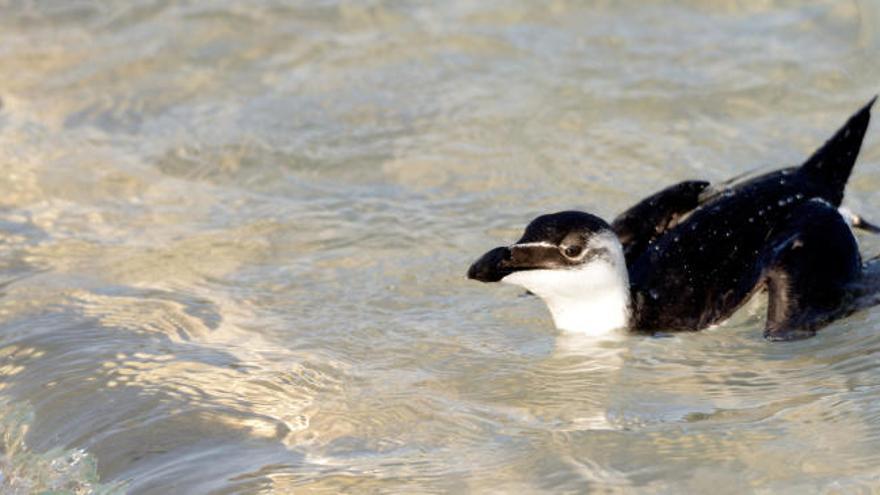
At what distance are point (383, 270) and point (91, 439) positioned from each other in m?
2.30

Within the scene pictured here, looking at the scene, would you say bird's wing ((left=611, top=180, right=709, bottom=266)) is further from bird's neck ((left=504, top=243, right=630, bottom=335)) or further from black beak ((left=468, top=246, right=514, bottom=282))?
black beak ((left=468, top=246, right=514, bottom=282))

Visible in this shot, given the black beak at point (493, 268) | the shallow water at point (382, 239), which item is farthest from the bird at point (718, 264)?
the shallow water at point (382, 239)

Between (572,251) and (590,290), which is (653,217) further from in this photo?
(572,251)

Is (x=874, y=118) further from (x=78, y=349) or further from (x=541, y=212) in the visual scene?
(x=78, y=349)

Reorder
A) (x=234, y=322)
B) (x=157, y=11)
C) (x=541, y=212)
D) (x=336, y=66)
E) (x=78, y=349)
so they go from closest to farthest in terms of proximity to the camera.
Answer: (x=78, y=349) → (x=234, y=322) → (x=541, y=212) → (x=336, y=66) → (x=157, y=11)

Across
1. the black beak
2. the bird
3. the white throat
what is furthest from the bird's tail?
the black beak

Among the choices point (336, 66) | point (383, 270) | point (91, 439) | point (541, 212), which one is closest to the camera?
point (91, 439)

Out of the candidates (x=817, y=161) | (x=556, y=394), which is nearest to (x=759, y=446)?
(x=556, y=394)

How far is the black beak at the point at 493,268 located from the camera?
6406mm

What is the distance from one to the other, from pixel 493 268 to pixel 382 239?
5.97 feet

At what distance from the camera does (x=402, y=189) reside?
8.81m

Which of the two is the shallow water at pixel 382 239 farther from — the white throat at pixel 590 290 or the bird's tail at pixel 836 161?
the bird's tail at pixel 836 161

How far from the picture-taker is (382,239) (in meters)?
8.12

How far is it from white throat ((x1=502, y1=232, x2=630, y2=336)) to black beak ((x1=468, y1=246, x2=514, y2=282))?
7 centimetres
